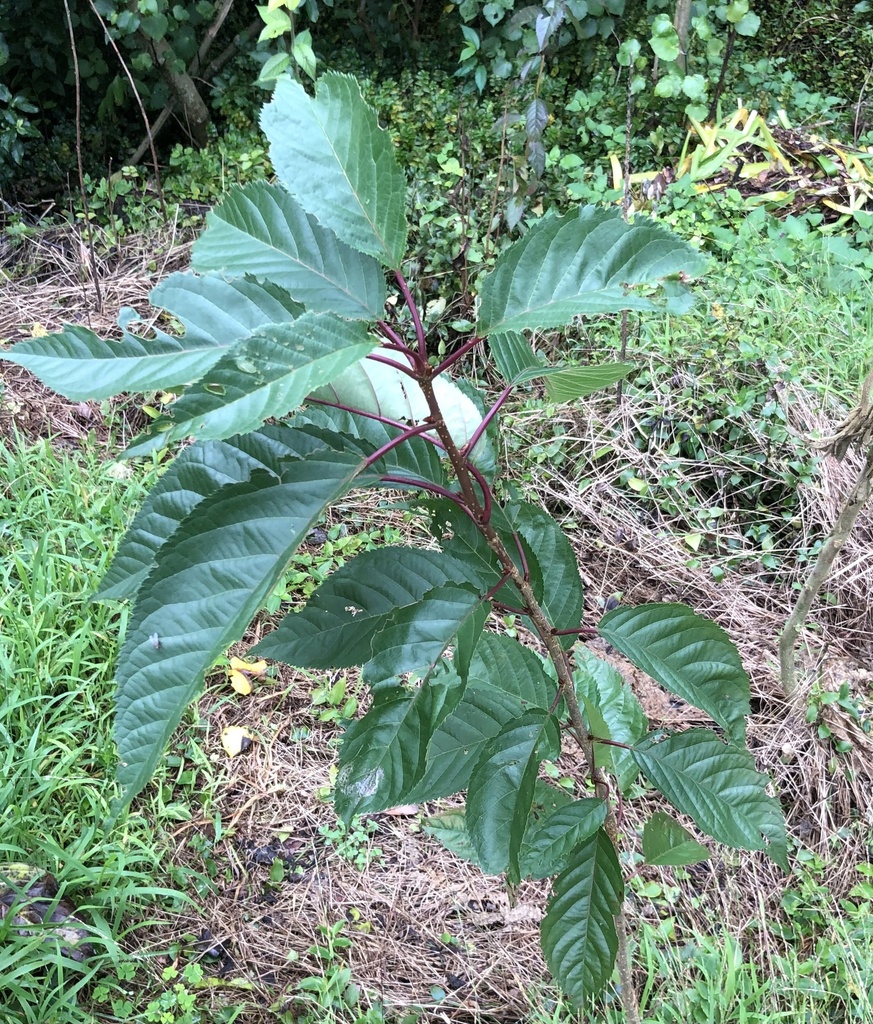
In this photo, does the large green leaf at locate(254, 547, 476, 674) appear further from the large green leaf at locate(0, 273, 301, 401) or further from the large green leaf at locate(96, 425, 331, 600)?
the large green leaf at locate(0, 273, 301, 401)

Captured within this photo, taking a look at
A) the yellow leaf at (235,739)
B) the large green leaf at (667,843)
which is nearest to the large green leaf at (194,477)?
the large green leaf at (667,843)

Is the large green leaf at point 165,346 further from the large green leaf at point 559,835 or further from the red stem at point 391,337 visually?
the large green leaf at point 559,835

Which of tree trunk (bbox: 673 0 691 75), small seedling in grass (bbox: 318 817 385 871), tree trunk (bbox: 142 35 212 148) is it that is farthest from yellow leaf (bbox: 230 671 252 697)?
tree trunk (bbox: 673 0 691 75)

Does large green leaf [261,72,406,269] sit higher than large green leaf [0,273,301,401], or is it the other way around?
large green leaf [261,72,406,269]

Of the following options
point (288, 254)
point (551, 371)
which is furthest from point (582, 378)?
point (288, 254)

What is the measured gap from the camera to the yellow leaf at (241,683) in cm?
192

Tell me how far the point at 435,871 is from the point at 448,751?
3.15 ft

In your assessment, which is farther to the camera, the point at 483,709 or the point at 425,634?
the point at 483,709

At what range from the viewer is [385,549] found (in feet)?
2.35

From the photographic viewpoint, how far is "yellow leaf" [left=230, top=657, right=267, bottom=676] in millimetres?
1974

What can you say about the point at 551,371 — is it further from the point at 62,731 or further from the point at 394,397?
the point at 62,731

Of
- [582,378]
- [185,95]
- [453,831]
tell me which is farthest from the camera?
[185,95]

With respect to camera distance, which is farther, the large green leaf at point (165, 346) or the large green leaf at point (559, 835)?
the large green leaf at point (559, 835)

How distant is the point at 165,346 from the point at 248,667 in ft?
5.19
